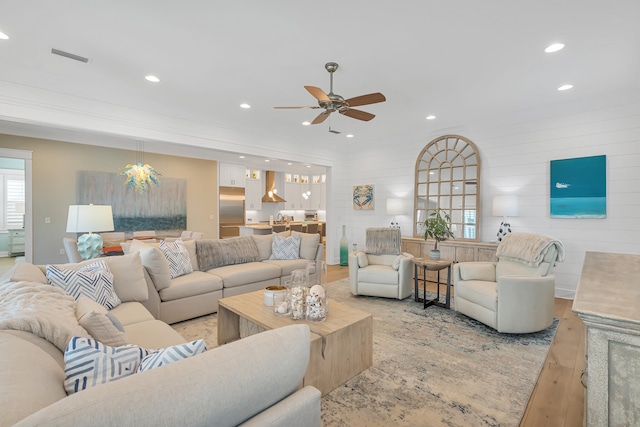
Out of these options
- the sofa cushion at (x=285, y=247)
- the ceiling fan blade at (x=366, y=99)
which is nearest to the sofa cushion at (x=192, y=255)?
the sofa cushion at (x=285, y=247)

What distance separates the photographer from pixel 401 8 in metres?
2.27

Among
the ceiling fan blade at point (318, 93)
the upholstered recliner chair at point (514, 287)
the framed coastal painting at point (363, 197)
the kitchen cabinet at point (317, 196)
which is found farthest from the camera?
the kitchen cabinet at point (317, 196)

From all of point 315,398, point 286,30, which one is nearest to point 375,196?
point 286,30

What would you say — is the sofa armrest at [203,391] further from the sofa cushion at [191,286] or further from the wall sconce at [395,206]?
the wall sconce at [395,206]

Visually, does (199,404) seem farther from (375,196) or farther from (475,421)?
(375,196)

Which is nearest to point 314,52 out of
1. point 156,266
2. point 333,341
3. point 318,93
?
point 318,93

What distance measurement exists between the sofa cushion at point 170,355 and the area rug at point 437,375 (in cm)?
123

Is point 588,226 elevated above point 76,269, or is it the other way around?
point 588,226

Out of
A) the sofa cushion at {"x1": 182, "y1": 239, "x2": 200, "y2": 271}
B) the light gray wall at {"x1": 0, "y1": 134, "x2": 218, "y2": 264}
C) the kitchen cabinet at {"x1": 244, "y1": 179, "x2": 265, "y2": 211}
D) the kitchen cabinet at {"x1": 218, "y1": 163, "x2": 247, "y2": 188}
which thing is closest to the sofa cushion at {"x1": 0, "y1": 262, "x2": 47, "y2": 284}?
the sofa cushion at {"x1": 182, "y1": 239, "x2": 200, "y2": 271}

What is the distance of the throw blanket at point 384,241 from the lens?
15.1 ft

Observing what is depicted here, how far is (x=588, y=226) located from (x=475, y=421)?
3.67 metres

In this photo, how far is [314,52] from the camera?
2891mm

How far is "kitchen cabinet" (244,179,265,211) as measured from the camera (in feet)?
30.2

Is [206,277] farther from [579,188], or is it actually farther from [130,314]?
[579,188]
